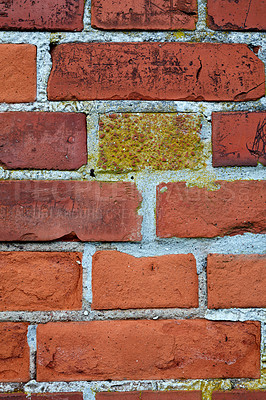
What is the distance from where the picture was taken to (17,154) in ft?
1.83

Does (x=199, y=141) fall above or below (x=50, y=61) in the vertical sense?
below

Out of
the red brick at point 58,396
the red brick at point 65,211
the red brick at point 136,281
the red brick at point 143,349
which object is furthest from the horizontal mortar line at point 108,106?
the red brick at point 58,396

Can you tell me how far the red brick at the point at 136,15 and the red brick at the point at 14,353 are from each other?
52cm

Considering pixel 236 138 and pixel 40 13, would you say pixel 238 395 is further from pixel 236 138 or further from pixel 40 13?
pixel 40 13

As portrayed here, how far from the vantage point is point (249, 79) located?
0.57 metres

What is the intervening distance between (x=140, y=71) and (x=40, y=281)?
39cm

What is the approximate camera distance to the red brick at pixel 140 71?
1.82 feet

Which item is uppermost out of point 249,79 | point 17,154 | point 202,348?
point 249,79

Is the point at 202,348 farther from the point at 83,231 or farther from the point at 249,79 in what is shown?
the point at 249,79

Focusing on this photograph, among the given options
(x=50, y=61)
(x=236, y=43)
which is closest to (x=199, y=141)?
(x=236, y=43)

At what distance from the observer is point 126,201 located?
0.56 metres

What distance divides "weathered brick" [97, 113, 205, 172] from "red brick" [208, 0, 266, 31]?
163 mm

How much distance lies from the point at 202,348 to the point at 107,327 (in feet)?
0.54

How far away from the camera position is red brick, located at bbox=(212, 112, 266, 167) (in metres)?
0.56
